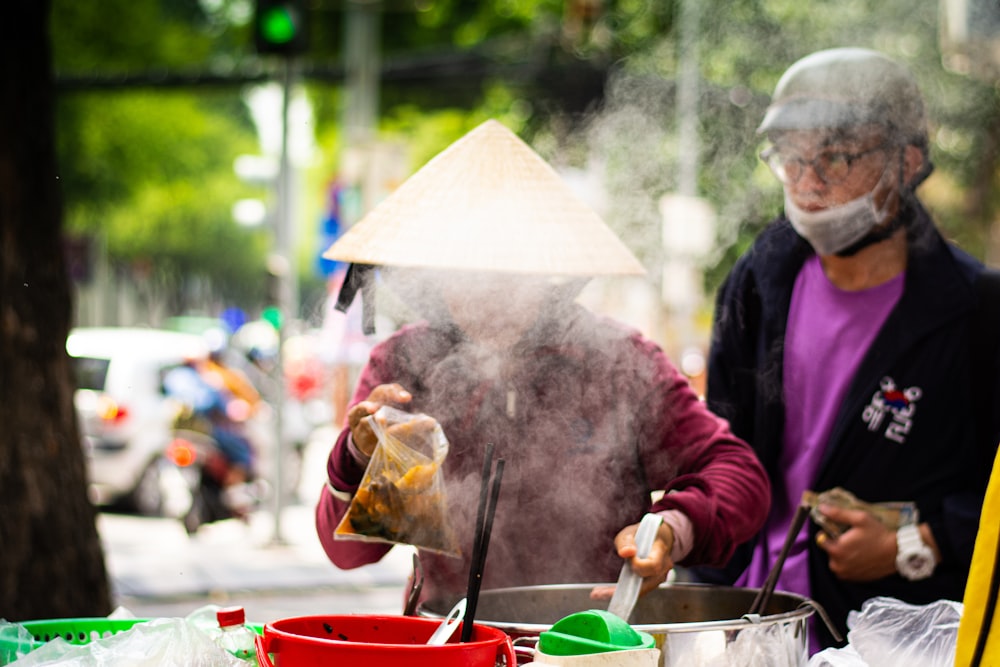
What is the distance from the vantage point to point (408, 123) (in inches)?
953

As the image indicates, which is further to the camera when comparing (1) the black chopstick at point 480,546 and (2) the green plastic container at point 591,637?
(1) the black chopstick at point 480,546

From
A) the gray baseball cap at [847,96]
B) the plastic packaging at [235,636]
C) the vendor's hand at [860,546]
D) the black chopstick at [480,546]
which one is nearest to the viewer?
the black chopstick at [480,546]

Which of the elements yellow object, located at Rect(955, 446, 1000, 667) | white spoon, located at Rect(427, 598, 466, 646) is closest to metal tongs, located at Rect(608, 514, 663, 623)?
white spoon, located at Rect(427, 598, 466, 646)

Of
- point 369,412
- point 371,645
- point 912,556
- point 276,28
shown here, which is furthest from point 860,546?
point 276,28

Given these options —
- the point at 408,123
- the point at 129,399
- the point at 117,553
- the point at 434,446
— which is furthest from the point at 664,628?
the point at 408,123

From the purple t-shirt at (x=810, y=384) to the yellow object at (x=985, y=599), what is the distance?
1.01m

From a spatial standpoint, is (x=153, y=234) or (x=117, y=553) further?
(x=153, y=234)

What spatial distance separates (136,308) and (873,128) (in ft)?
152

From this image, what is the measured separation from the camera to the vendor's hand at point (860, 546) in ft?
7.88

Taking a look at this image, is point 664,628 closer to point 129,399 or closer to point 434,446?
point 434,446

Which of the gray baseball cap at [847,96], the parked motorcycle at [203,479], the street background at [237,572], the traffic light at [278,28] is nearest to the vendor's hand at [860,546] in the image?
the gray baseball cap at [847,96]

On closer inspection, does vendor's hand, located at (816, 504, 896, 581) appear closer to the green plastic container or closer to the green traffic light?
the green plastic container

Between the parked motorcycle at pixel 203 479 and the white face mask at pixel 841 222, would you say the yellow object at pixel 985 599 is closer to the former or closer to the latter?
the white face mask at pixel 841 222

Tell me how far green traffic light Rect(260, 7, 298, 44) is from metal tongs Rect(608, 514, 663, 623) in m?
7.24
